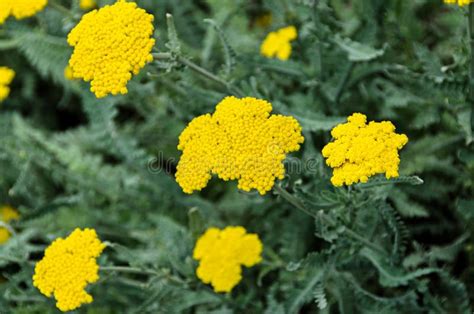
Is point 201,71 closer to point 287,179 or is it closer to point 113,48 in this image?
point 113,48

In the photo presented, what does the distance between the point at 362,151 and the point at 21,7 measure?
211 centimetres

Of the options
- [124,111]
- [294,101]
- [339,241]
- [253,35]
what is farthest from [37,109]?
[339,241]

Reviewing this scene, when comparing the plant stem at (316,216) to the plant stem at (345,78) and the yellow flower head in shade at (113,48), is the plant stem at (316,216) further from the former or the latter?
the plant stem at (345,78)

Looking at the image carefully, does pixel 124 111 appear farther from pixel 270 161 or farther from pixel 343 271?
pixel 270 161

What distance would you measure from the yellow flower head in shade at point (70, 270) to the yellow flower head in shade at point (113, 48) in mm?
694

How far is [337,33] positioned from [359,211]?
1.11 metres

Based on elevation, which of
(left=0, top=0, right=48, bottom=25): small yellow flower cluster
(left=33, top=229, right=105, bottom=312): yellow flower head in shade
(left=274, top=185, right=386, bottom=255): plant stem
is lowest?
(left=33, top=229, right=105, bottom=312): yellow flower head in shade

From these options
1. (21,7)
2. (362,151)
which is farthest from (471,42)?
(21,7)

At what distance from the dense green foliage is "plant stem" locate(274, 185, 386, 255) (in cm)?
1

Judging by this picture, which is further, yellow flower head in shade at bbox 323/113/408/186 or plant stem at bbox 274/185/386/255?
plant stem at bbox 274/185/386/255

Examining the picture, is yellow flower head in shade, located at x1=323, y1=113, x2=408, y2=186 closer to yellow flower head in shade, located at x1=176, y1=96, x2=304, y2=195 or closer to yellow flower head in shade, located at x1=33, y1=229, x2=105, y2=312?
yellow flower head in shade, located at x1=176, y1=96, x2=304, y2=195

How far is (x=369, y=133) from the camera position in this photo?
228 centimetres

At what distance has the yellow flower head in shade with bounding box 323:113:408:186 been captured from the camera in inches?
86.4

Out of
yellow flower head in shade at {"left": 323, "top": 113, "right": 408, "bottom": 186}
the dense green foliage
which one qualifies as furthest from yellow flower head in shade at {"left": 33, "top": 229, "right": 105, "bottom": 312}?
yellow flower head in shade at {"left": 323, "top": 113, "right": 408, "bottom": 186}
